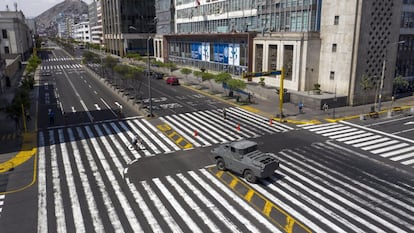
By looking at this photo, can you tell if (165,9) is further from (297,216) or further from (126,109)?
(297,216)

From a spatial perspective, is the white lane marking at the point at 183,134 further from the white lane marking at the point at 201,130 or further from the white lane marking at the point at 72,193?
the white lane marking at the point at 72,193

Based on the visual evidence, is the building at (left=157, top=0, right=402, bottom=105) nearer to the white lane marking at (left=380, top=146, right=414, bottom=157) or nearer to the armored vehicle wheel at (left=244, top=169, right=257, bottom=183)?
the white lane marking at (left=380, top=146, right=414, bottom=157)

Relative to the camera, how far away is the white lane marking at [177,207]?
1784cm

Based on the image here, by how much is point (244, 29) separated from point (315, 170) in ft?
156

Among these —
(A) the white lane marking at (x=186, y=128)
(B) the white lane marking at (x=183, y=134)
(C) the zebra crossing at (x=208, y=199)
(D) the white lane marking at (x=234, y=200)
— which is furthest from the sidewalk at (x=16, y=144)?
(D) the white lane marking at (x=234, y=200)

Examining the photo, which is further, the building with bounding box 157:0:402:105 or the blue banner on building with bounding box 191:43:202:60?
the blue banner on building with bounding box 191:43:202:60

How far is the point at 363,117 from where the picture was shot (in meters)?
41.0

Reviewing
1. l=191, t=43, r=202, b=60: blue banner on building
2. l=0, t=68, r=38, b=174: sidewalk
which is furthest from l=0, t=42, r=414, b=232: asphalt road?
l=191, t=43, r=202, b=60: blue banner on building

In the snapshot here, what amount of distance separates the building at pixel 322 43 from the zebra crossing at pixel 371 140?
11556 mm

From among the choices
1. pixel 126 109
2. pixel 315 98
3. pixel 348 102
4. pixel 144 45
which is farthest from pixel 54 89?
pixel 144 45

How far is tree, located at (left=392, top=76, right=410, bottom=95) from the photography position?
52.6 meters

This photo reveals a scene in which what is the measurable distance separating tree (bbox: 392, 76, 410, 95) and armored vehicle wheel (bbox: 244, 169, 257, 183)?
1656 inches

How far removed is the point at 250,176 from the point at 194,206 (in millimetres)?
5062

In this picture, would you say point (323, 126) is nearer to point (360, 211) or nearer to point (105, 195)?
point (360, 211)
